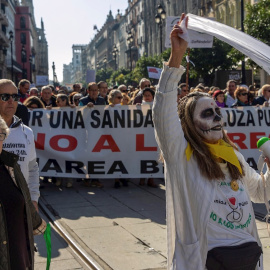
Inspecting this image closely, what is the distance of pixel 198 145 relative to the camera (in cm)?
284

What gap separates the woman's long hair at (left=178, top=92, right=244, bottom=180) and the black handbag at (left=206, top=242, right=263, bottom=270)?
0.37 m

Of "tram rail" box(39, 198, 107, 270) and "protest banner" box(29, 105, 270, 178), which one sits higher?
"protest banner" box(29, 105, 270, 178)

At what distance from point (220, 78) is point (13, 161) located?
58.7 ft

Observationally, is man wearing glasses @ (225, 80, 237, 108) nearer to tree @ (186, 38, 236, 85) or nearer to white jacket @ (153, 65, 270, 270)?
white jacket @ (153, 65, 270, 270)

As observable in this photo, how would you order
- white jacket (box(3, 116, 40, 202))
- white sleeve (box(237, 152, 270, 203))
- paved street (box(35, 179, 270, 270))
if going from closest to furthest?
white sleeve (box(237, 152, 270, 203)) < white jacket (box(3, 116, 40, 202)) < paved street (box(35, 179, 270, 270))

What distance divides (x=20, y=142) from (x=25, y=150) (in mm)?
76

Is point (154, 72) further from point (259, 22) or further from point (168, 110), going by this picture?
point (168, 110)

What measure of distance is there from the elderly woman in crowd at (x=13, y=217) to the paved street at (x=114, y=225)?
7.01ft

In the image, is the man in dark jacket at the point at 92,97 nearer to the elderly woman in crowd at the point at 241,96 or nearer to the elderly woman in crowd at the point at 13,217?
the elderly woman in crowd at the point at 241,96

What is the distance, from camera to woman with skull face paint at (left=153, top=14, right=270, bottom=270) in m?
2.68

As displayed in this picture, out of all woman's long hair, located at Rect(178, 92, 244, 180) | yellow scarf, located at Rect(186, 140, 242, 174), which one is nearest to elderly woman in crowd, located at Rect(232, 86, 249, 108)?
woman's long hair, located at Rect(178, 92, 244, 180)

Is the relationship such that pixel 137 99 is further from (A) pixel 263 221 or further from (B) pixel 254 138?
(A) pixel 263 221

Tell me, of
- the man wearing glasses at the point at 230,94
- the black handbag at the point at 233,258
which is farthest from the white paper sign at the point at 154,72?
the black handbag at the point at 233,258

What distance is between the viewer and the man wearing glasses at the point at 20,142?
412 centimetres
